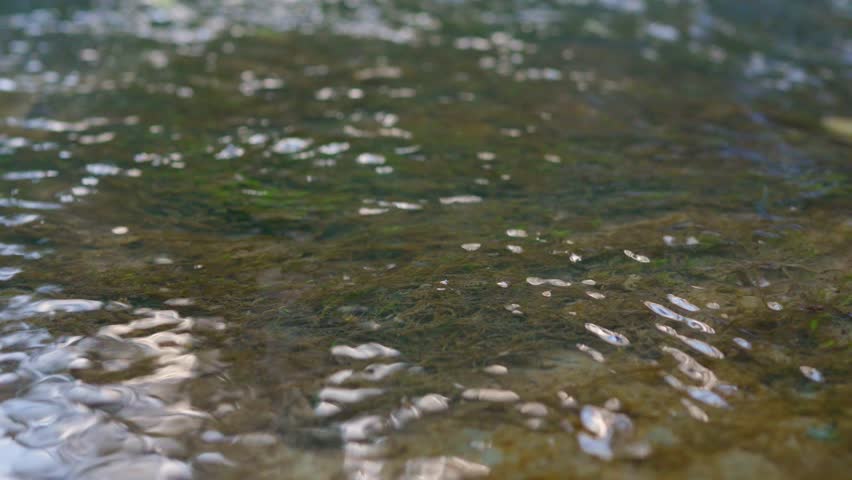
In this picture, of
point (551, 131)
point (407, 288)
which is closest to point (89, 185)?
point (407, 288)

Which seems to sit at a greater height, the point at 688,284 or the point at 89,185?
the point at 688,284

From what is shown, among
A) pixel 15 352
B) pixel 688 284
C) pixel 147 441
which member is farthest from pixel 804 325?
pixel 15 352

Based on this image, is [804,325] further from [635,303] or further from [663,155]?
[663,155]

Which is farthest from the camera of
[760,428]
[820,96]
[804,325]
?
[820,96]

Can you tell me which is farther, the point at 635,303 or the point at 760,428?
the point at 635,303

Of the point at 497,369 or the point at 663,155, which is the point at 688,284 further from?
the point at 663,155

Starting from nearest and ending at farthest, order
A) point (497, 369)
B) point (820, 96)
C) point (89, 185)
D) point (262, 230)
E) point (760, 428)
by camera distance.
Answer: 1. point (760, 428)
2. point (497, 369)
3. point (262, 230)
4. point (89, 185)
5. point (820, 96)
